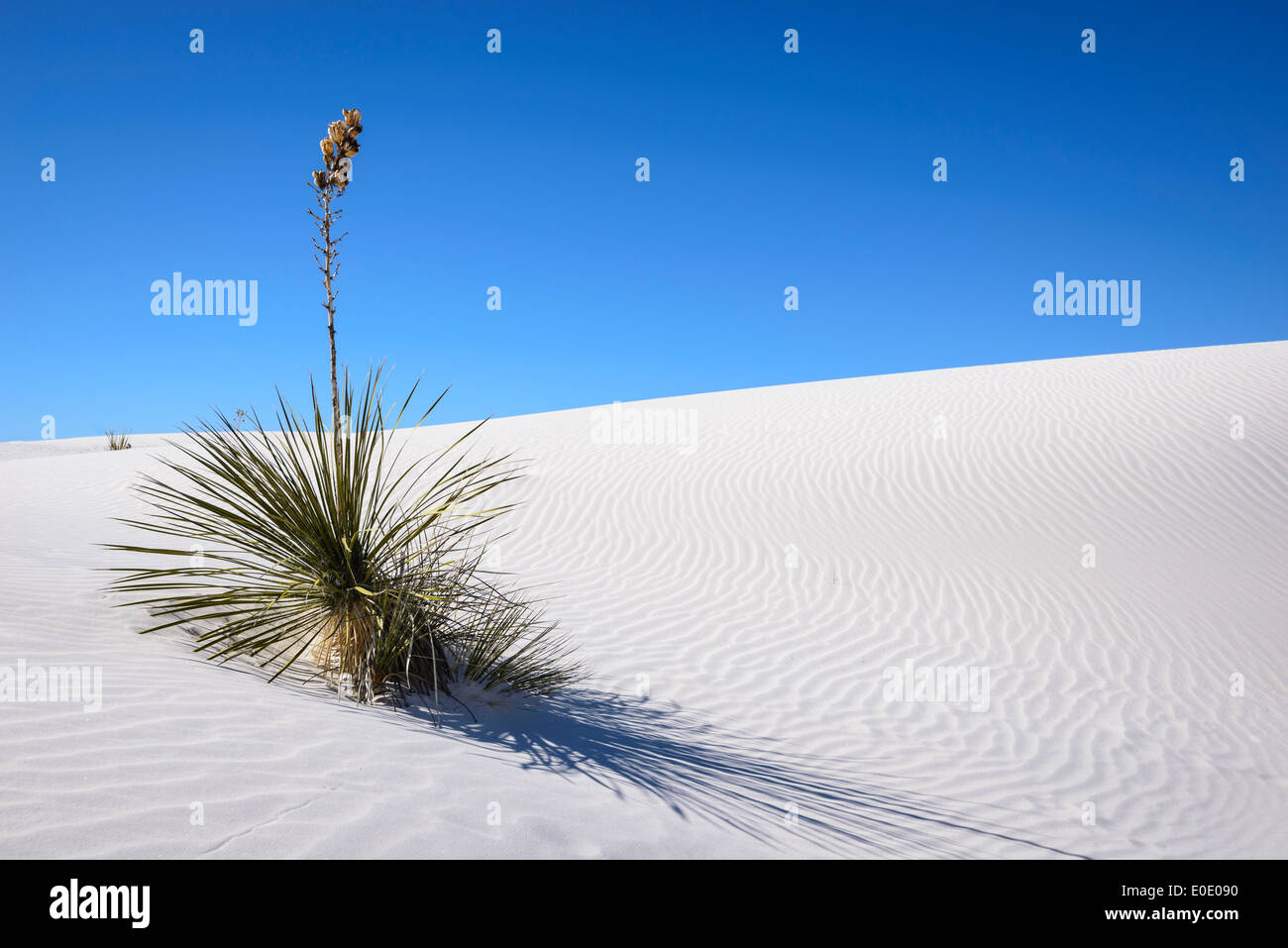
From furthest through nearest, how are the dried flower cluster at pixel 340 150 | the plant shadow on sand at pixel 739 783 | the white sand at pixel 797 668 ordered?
the dried flower cluster at pixel 340 150
the plant shadow on sand at pixel 739 783
the white sand at pixel 797 668

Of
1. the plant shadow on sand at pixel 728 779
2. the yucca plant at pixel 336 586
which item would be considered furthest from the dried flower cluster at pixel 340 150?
the plant shadow on sand at pixel 728 779

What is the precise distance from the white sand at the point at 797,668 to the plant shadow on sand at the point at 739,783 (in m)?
0.03

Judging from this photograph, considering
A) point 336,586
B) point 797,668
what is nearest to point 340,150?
point 336,586

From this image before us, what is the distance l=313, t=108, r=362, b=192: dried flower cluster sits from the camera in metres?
7.12

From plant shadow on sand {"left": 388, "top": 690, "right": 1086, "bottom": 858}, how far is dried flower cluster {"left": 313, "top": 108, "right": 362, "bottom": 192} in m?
5.54

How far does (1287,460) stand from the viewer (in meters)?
10.8

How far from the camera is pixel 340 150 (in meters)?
7.30

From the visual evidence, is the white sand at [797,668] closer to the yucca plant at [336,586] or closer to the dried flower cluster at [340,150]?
the yucca plant at [336,586]

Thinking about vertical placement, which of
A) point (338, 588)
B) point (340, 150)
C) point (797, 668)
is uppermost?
point (340, 150)

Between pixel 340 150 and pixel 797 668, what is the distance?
673cm

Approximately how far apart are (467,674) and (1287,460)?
12.5 m

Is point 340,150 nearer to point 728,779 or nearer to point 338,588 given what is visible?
point 338,588

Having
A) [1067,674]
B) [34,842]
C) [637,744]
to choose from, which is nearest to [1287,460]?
[1067,674]

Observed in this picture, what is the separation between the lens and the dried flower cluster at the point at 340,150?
7119mm
